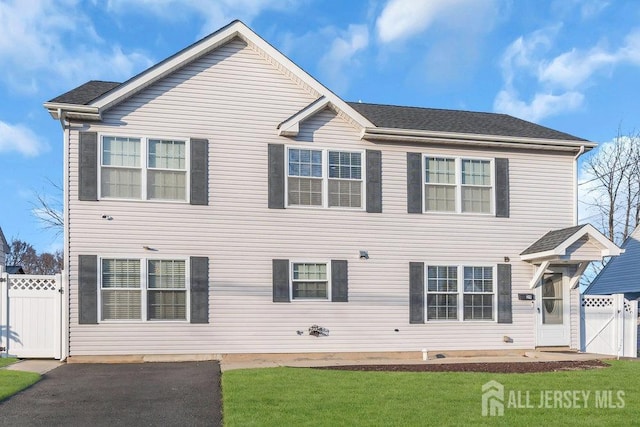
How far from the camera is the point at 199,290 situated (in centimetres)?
1326

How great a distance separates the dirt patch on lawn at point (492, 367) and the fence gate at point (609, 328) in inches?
105

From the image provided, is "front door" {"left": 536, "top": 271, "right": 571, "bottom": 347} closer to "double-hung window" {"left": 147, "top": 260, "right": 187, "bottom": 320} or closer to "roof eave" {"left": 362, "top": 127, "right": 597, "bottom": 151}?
"roof eave" {"left": 362, "top": 127, "right": 597, "bottom": 151}

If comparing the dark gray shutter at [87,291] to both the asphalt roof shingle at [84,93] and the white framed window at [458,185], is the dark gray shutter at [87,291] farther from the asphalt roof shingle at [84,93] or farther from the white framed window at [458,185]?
the white framed window at [458,185]

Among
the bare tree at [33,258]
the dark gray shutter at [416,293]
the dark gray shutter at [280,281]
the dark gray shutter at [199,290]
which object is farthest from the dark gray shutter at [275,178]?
the bare tree at [33,258]

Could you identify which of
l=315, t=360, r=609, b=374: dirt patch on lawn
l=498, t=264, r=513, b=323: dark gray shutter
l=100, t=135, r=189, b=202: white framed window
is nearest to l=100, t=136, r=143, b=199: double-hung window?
l=100, t=135, r=189, b=202: white framed window

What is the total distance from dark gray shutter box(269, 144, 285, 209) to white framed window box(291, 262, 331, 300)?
57.3 inches

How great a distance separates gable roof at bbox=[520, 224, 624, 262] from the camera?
13984mm

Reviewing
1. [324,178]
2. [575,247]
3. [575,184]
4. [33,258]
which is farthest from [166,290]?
[33,258]

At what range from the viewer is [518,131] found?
52.1 ft

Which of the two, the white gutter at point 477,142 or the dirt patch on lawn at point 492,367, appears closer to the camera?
the dirt patch on lawn at point 492,367

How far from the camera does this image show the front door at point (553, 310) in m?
15.3

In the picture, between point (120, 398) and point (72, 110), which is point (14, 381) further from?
point (72, 110)

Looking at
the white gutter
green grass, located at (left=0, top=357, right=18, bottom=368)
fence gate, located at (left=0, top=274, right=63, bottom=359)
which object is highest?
Result: the white gutter

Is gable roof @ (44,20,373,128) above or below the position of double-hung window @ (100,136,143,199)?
above
